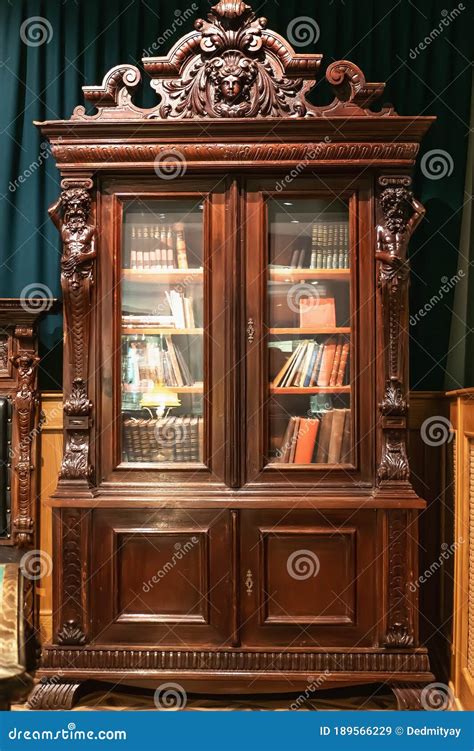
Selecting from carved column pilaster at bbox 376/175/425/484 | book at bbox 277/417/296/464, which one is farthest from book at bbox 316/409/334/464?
carved column pilaster at bbox 376/175/425/484

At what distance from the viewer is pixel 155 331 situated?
10.2ft

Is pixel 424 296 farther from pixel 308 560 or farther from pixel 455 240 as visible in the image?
pixel 308 560

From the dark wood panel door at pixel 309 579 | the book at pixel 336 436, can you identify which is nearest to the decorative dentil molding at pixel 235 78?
the book at pixel 336 436

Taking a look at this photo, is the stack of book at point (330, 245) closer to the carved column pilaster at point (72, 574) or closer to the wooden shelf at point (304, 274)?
the wooden shelf at point (304, 274)

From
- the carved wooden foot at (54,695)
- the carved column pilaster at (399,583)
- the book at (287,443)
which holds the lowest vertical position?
the carved wooden foot at (54,695)

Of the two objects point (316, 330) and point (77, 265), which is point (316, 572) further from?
point (77, 265)

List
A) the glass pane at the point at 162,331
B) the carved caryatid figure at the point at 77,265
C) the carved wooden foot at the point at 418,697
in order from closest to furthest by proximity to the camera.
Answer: the carved wooden foot at the point at 418,697
the carved caryatid figure at the point at 77,265
the glass pane at the point at 162,331

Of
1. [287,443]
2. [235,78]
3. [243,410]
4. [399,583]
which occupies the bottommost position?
[399,583]

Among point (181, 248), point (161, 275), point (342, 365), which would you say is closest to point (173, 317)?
point (161, 275)

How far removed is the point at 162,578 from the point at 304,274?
4.49 feet

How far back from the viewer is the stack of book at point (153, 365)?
308cm

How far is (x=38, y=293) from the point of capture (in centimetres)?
364

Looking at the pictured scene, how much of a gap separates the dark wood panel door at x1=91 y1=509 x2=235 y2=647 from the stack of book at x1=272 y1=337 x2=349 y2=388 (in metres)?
0.63

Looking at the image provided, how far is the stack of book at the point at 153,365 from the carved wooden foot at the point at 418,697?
1.49 m
